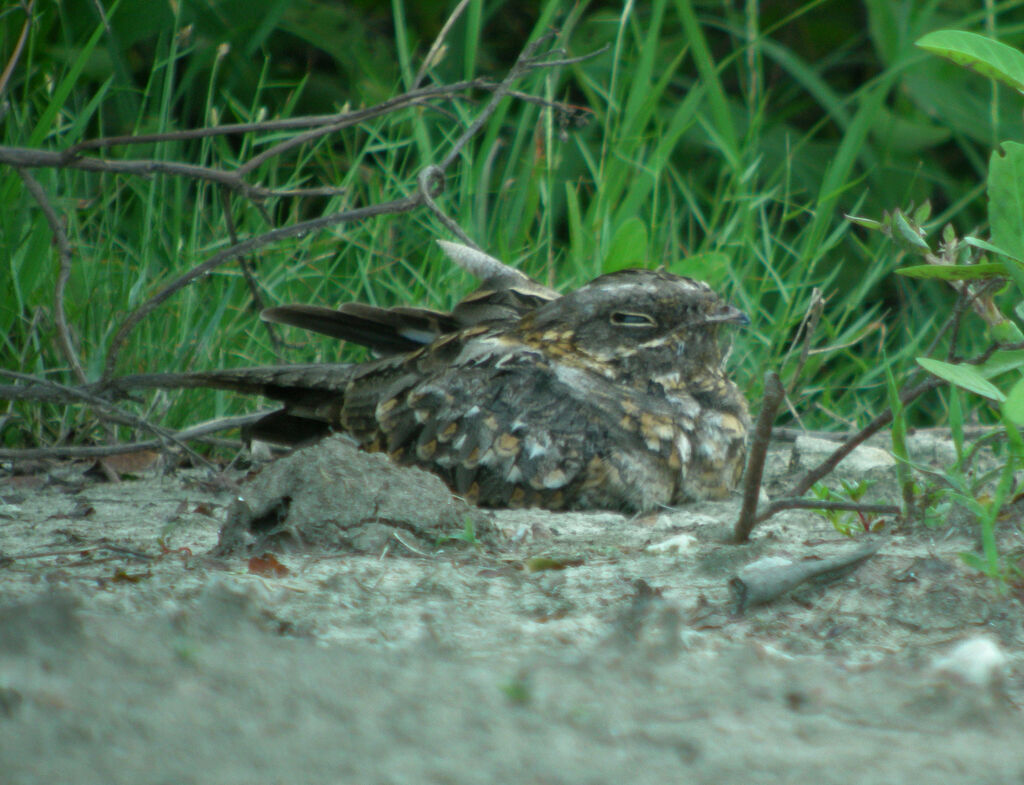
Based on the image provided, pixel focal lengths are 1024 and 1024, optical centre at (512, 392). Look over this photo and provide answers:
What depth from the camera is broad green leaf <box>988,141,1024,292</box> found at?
175 cm

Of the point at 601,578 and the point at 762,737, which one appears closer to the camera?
the point at 762,737

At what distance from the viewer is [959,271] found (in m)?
1.71

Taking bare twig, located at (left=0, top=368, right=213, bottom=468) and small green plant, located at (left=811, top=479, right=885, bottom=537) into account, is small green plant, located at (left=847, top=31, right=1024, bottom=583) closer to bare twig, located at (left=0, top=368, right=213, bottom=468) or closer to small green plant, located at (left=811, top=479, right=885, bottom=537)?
small green plant, located at (left=811, top=479, right=885, bottom=537)

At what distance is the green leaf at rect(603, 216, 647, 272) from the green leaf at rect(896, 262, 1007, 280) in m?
1.95

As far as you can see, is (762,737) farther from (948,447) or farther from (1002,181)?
(948,447)

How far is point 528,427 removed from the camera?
2711 mm

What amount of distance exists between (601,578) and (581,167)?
13.4 ft

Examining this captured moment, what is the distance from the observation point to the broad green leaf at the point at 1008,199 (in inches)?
69.1

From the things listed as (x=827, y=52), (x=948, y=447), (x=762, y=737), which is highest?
(x=827, y=52)

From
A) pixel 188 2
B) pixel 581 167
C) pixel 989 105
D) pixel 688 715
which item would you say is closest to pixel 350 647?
pixel 688 715

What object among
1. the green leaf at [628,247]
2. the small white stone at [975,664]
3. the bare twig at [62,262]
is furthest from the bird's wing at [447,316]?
the small white stone at [975,664]

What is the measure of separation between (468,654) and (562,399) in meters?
1.62

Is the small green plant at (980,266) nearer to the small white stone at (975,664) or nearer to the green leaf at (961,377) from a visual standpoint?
the green leaf at (961,377)

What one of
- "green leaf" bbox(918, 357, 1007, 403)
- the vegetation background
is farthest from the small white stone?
the vegetation background
